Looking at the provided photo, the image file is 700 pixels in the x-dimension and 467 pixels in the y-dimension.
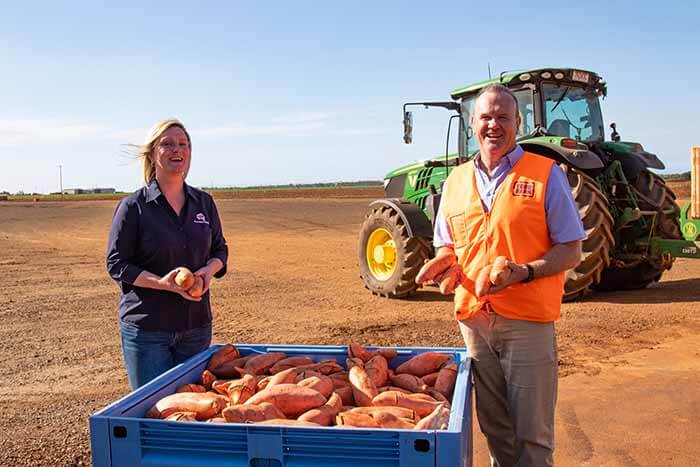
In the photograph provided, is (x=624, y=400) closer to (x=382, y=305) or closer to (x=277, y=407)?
(x=277, y=407)

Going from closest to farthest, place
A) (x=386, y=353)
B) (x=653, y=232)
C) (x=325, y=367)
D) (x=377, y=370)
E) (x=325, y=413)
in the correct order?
(x=325, y=413) < (x=377, y=370) < (x=325, y=367) < (x=386, y=353) < (x=653, y=232)

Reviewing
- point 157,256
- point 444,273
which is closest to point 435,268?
point 444,273

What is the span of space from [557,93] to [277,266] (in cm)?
651

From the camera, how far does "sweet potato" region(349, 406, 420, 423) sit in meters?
2.21

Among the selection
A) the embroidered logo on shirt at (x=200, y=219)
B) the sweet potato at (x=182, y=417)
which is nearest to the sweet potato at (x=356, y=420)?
the sweet potato at (x=182, y=417)

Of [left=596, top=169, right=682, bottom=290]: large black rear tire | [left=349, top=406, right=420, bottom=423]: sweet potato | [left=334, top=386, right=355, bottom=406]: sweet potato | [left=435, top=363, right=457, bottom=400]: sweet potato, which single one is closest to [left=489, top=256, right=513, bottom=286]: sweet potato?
[left=435, top=363, right=457, bottom=400]: sweet potato

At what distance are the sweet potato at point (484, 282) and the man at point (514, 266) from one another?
0.18 feet

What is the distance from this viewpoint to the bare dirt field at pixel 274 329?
440 centimetres

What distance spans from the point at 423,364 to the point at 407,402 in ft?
1.59

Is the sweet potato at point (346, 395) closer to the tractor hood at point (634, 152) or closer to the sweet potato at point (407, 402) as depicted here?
the sweet potato at point (407, 402)

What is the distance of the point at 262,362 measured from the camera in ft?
9.34

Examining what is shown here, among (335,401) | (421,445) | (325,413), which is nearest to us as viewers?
(421,445)

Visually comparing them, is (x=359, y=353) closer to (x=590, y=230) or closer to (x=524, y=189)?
(x=524, y=189)

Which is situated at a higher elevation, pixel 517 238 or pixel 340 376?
pixel 517 238
